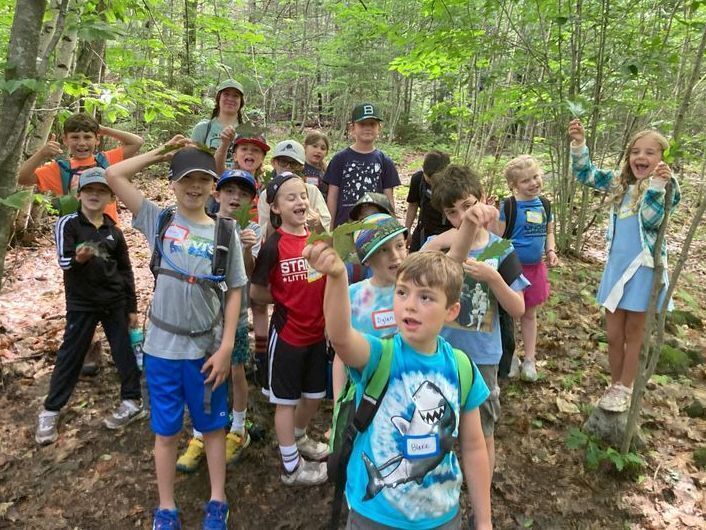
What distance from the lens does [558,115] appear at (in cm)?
625

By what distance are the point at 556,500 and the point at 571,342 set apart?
246cm

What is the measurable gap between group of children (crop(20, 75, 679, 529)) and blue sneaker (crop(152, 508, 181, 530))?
15 mm

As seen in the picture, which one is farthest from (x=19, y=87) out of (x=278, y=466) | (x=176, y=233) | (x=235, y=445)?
(x=278, y=466)

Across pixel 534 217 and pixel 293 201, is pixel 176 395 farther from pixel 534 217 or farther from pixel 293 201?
pixel 534 217

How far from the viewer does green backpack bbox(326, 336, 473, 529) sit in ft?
5.49

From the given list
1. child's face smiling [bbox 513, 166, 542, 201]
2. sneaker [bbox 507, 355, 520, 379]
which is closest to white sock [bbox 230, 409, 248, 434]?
sneaker [bbox 507, 355, 520, 379]

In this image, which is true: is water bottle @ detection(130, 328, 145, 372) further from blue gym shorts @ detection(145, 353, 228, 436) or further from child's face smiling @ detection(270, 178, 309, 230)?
child's face smiling @ detection(270, 178, 309, 230)

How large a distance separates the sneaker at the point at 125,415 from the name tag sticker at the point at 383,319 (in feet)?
7.65

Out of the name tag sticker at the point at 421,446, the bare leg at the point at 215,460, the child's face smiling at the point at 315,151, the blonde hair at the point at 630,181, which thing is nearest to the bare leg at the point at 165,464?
the bare leg at the point at 215,460

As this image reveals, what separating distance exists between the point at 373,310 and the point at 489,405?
863 mm

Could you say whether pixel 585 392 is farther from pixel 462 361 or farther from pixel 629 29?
pixel 629 29

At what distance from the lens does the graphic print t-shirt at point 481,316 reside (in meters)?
2.58

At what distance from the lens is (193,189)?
2.56 m

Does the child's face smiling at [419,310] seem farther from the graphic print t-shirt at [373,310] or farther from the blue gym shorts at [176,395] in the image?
the blue gym shorts at [176,395]
